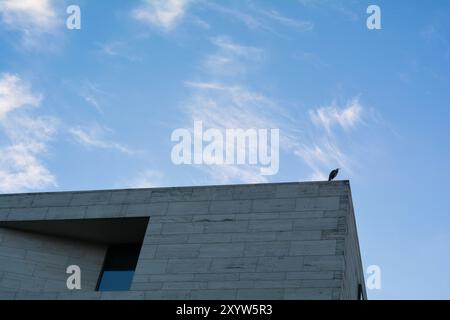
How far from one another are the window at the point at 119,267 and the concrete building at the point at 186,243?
0.03 metres

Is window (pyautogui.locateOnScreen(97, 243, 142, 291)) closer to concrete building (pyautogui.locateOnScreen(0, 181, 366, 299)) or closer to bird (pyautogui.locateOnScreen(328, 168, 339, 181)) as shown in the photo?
concrete building (pyautogui.locateOnScreen(0, 181, 366, 299))

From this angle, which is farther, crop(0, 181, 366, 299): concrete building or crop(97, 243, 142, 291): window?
crop(97, 243, 142, 291): window

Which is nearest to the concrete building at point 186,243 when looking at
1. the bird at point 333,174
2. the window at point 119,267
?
the window at point 119,267

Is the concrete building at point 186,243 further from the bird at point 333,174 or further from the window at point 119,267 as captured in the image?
the bird at point 333,174

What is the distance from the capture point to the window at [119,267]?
23.0 metres

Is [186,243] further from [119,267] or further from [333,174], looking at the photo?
[333,174]

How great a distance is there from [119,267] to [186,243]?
3.28 metres

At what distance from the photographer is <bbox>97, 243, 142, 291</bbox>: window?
22984 millimetres

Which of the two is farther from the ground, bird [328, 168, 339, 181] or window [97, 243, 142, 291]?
bird [328, 168, 339, 181]

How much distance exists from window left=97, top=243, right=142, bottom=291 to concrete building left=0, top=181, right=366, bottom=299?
0.03 m

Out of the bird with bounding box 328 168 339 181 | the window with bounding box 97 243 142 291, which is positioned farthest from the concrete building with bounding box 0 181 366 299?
the bird with bounding box 328 168 339 181

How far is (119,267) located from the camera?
2350cm

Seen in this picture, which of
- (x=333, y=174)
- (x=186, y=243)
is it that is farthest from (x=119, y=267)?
(x=333, y=174)
